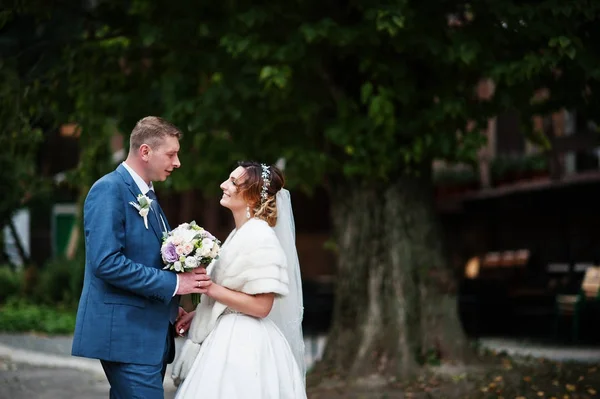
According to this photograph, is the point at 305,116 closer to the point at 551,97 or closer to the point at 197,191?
the point at 551,97

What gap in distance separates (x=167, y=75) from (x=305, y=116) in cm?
152

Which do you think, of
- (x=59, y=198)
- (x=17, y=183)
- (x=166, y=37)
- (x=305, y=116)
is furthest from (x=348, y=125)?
(x=59, y=198)

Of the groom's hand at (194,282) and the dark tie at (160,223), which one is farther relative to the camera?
the dark tie at (160,223)

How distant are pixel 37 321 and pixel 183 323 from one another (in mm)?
15774

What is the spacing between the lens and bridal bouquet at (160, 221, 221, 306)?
5.87 m

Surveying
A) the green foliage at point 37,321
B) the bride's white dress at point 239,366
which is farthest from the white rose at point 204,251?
the green foliage at point 37,321

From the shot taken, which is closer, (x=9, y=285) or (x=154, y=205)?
(x=154, y=205)

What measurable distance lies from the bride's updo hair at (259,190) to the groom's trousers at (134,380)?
100 centimetres

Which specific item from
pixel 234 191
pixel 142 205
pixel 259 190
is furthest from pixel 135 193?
pixel 259 190

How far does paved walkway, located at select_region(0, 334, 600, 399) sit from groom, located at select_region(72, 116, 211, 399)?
5808 mm

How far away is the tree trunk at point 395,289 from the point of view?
12641 mm

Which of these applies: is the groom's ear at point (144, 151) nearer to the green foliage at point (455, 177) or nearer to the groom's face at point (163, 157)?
the groom's face at point (163, 157)

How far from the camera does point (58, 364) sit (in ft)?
50.1

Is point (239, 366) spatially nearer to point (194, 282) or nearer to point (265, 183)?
point (194, 282)
